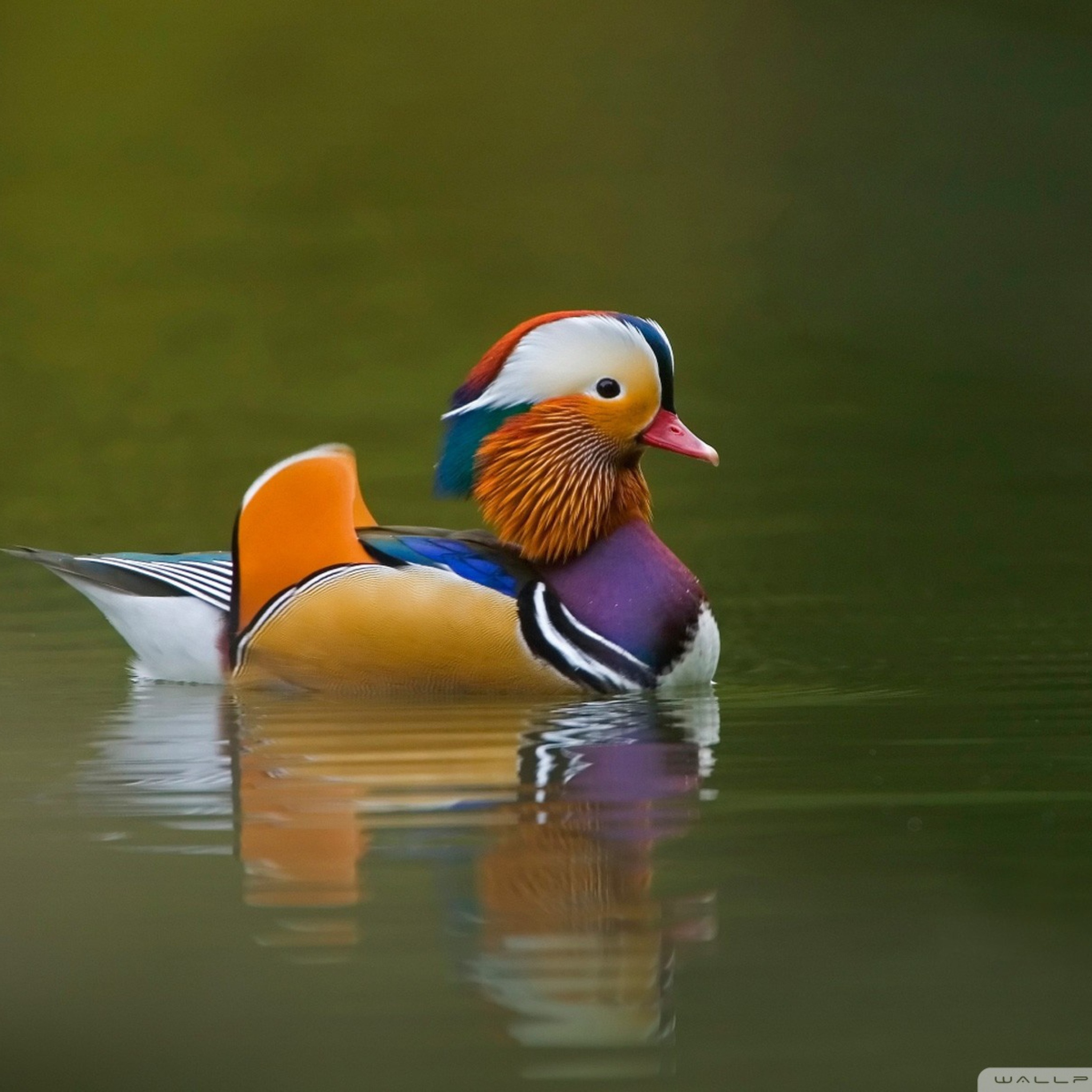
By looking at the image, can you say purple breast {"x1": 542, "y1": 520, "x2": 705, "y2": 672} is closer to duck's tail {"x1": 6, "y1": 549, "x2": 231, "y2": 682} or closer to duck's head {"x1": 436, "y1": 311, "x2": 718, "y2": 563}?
duck's head {"x1": 436, "y1": 311, "x2": 718, "y2": 563}

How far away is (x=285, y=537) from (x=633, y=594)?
83 cm

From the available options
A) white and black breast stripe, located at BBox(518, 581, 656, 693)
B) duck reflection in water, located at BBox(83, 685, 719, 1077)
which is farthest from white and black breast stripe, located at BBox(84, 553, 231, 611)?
white and black breast stripe, located at BBox(518, 581, 656, 693)

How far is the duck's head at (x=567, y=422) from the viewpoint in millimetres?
5363

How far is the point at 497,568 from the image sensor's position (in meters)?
5.32

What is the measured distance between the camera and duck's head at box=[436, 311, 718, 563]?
536 cm

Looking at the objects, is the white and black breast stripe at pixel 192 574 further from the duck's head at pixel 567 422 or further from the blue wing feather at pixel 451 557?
the duck's head at pixel 567 422

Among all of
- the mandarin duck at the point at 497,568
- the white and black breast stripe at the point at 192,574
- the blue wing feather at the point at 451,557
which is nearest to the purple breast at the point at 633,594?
the mandarin duck at the point at 497,568

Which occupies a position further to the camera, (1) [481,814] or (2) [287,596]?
(2) [287,596]

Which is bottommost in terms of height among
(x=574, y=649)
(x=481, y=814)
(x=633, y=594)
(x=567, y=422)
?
(x=481, y=814)

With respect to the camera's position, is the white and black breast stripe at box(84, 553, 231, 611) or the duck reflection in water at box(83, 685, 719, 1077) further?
the white and black breast stripe at box(84, 553, 231, 611)

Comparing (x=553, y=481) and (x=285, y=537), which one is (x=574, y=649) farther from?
(x=285, y=537)

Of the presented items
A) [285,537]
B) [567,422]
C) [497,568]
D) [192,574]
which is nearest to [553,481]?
[567,422]

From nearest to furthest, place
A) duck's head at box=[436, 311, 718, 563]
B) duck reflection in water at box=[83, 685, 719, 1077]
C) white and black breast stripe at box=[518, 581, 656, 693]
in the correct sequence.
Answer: duck reflection in water at box=[83, 685, 719, 1077]
white and black breast stripe at box=[518, 581, 656, 693]
duck's head at box=[436, 311, 718, 563]

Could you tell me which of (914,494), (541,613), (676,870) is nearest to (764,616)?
(541,613)
